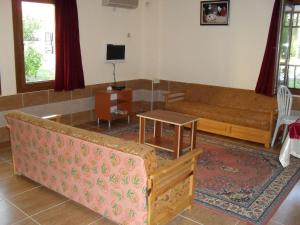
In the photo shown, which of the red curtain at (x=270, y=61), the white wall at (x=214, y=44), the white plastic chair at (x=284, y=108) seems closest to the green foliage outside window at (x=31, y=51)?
the white wall at (x=214, y=44)

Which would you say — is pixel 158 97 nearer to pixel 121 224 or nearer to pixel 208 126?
pixel 208 126

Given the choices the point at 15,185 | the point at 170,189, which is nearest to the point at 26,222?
the point at 15,185

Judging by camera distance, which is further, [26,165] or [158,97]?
[158,97]

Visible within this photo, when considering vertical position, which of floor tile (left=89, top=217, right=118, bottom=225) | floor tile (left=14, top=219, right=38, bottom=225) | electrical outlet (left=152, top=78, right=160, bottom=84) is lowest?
floor tile (left=89, top=217, right=118, bottom=225)

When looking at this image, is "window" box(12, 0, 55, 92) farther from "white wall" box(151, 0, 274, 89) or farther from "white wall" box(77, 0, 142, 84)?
"white wall" box(151, 0, 274, 89)

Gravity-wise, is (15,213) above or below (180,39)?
below

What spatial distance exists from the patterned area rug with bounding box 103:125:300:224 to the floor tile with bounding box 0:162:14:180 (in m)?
1.88

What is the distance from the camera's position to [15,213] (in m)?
2.85

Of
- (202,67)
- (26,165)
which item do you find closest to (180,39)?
(202,67)

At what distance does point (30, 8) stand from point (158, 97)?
301 cm

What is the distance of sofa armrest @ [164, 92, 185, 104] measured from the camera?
5.70 metres

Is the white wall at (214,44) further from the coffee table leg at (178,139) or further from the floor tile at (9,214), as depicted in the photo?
the floor tile at (9,214)

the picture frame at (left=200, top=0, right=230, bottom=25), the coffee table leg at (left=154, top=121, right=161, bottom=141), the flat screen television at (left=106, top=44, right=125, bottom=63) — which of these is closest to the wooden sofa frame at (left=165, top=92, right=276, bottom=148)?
the coffee table leg at (left=154, top=121, right=161, bottom=141)

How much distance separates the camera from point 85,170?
106 inches
